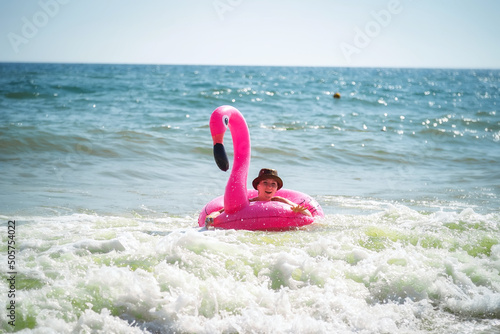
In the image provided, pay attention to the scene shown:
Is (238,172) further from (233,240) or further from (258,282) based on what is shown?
(258,282)

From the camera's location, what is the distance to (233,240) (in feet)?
15.9

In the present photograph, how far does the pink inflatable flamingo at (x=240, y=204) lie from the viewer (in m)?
5.45

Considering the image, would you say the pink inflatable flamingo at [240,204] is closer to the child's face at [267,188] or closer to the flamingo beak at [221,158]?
the flamingo beak at [221,158]

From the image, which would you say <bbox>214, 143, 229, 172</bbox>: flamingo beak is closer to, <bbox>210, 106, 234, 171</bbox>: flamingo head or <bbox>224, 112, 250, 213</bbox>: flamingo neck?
<bbox>210, 106, 234, 171</bbox>: flamingo head

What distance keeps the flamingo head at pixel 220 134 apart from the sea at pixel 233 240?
0.73 metres

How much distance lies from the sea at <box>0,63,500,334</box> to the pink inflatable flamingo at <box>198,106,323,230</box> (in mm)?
185

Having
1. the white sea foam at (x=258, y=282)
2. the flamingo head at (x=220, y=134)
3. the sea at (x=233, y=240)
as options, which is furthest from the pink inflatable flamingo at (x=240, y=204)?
the white sea foam at (x=258, y=282)

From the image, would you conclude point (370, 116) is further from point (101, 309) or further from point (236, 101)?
point (101, 309)

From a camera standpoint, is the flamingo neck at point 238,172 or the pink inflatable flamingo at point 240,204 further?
the flamingo neck at point 238,172

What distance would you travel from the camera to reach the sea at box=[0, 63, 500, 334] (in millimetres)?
3512

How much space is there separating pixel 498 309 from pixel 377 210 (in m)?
3.23

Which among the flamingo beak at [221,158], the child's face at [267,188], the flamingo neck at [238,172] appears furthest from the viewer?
the child's face at [267,188]

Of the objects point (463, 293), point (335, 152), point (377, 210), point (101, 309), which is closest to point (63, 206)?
point (101, 309)

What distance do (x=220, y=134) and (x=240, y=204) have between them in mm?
814
